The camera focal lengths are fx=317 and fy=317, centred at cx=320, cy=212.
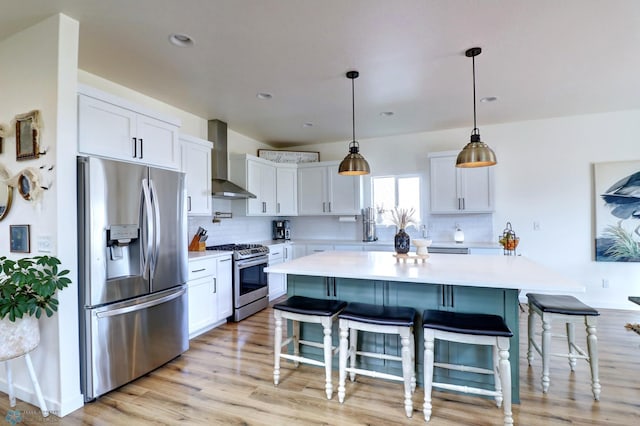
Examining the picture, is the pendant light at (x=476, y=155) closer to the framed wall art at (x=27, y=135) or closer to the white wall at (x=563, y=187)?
the white wall at (x=563, y=187)

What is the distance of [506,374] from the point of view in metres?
1.89

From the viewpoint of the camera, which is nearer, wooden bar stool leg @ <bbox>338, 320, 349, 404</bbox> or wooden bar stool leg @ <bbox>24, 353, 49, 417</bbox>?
wooden bar stool leg @ <bbox>24, 353, 49, 417</bbox>

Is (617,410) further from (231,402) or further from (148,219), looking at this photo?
(148,219)

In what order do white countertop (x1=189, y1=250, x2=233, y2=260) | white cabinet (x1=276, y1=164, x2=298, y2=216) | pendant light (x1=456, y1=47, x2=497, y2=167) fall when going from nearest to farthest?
pendant light (x1=456, y1=47, x2=497, y2=167) < white countertop (x1=189, y1=250, x2=233, y2=260) < white cabinet (x1=276, y1=164, x2=298, y2=216)

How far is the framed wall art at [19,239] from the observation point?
2.24 metres

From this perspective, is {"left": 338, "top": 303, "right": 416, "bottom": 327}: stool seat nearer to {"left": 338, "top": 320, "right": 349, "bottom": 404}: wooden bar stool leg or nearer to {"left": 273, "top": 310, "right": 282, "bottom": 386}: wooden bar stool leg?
{"left": 338, "top": 320, "right": 349, "bottom": 404}: wooden bar stool leg

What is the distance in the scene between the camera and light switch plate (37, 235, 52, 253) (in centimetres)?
215

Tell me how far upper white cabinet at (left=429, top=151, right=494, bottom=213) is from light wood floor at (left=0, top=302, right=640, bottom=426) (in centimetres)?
233

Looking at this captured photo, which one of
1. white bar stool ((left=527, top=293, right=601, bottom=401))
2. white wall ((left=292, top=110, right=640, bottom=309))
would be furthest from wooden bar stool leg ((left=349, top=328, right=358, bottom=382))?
white wall ((left=292, top=110, right=640, bottom=309))

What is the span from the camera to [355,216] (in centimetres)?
554

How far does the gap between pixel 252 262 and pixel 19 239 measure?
238 cm

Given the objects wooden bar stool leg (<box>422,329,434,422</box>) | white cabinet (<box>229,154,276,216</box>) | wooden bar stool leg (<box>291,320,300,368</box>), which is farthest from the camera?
white cabinet (<box>229,154,276,216</box>)

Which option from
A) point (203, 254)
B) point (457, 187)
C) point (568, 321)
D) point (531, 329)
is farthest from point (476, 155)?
point (203, 254)

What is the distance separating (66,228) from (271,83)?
7.24ft
